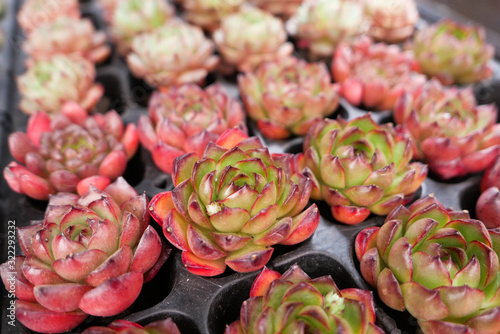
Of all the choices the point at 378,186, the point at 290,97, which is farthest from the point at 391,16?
the point at 378,186

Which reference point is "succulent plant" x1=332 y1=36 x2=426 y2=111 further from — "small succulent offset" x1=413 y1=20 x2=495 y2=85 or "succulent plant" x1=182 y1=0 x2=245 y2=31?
"succulent plant" x1=182 y1=0 x2=245 y2=31

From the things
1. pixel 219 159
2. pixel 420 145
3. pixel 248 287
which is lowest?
pixel 248 287

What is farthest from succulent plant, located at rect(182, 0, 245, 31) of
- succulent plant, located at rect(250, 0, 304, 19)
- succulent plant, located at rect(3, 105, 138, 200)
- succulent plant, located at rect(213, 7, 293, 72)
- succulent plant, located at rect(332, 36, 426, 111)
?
succulent plant, located at rect(3, 105, 138, 200)

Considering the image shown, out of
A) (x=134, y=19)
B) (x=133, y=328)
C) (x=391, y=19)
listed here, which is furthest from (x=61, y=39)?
(x=391, y=19)

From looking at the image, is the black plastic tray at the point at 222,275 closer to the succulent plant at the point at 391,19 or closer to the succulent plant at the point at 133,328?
the succulent plant at the point at 133,328

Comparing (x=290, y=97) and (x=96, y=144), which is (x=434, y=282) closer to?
(x=290, y=97)

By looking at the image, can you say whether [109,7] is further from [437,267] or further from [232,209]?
[437,267]

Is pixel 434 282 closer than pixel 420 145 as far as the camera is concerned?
Yes
